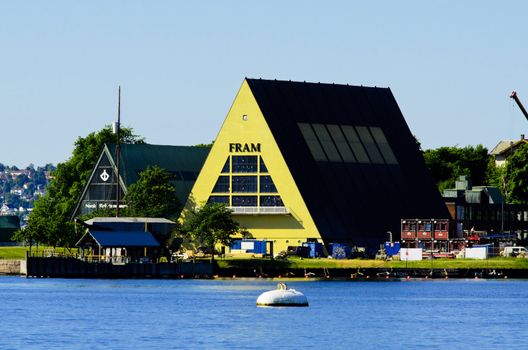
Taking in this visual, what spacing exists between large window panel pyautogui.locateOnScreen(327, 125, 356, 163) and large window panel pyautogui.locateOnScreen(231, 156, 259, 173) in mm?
12227

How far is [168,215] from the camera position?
197875 mm

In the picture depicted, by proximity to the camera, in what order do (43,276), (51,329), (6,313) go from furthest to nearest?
(43,276) → (6,313) → (51,329)

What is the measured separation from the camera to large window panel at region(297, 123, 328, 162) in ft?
630

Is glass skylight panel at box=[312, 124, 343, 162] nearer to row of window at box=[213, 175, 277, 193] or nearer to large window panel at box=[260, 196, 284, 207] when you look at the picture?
row of window at box=[213, 175, 277, 193]

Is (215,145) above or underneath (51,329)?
above

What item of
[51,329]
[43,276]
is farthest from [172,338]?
[43,276]

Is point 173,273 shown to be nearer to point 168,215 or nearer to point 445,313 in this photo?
point 168,215

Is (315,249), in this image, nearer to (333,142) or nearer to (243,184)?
(243,184)

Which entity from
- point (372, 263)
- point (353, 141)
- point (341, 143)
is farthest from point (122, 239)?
point (353, 141)

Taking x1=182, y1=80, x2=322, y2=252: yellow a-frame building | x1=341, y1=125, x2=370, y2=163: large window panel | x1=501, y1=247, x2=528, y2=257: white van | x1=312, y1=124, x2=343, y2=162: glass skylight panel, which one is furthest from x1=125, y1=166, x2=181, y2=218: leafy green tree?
x1=501, y1=247, x2=528, y2=257: white van

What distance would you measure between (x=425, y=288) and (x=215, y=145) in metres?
45.4

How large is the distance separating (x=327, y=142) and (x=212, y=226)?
22.2 m

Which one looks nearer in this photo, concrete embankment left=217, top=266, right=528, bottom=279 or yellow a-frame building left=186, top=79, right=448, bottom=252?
concrete embankment left=217, top=266, right=528, bottom=279

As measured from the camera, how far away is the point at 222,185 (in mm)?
190750
